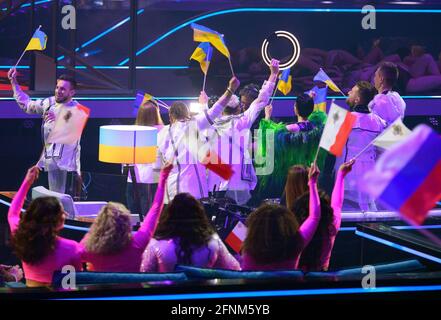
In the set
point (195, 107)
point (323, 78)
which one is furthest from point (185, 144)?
point (323, 78)

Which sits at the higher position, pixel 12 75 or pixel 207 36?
pixel 207 36

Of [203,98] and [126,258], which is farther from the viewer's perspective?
[203,98]

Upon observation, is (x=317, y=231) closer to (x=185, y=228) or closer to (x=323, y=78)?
(x=185, y=228)

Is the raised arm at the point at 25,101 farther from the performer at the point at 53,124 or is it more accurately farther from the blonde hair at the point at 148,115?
the blonde hair at the point at 148,115

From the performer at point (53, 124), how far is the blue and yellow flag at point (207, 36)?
793mm

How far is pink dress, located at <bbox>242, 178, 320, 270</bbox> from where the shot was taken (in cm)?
535

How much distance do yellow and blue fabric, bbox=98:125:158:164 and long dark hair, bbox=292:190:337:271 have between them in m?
1.08

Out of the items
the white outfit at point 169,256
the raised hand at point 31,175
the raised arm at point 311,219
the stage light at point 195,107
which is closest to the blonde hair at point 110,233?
the white outfit at point 169,256

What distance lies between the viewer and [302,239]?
5.43 meters

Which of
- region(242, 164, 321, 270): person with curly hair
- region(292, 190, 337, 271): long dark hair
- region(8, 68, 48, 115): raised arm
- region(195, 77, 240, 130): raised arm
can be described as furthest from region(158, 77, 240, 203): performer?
region(242, 164, 321, 270): person with curly hair

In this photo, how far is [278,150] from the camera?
22.0 ft

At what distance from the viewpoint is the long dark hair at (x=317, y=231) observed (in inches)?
219

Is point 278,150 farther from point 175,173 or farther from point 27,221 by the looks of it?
point 27,221

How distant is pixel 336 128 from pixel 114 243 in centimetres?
150
